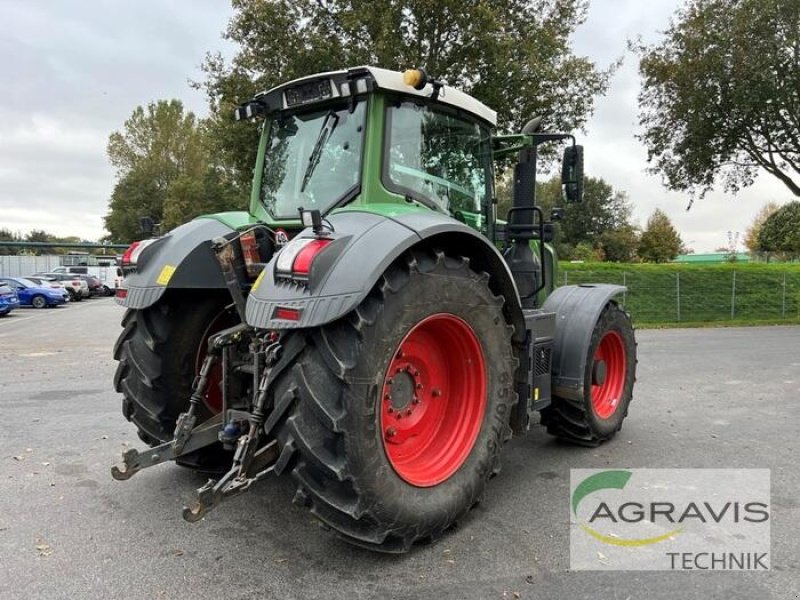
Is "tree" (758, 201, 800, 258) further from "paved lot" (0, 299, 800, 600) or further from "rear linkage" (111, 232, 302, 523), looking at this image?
"rear linkage" (111, 232, 302, 523)

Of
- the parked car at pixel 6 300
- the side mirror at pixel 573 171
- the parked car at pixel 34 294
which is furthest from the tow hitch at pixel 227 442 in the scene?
the parked car at pixel 34 294

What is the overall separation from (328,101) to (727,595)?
3.47 meters

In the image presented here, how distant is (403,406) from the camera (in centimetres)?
335

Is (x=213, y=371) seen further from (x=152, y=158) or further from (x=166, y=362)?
(x=152, y=158)

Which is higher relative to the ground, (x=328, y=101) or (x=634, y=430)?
(x=328, y=101)

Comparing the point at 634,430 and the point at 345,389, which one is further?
the point at 634,430

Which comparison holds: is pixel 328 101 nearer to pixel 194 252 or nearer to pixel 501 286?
pixel 194 252

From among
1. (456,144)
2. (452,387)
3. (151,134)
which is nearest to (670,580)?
(452,387)

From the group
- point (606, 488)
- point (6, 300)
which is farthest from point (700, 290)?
point (6, 300)

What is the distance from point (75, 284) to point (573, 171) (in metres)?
31.0

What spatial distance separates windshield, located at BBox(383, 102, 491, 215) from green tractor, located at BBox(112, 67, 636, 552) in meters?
0.01

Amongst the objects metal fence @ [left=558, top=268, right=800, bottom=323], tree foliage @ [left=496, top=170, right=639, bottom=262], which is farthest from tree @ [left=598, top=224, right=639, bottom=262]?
metal fence @ [left=558, top=268, right=800, bottom=323]

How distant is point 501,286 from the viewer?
12.1ft

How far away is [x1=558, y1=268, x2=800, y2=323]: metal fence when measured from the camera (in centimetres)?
1773
